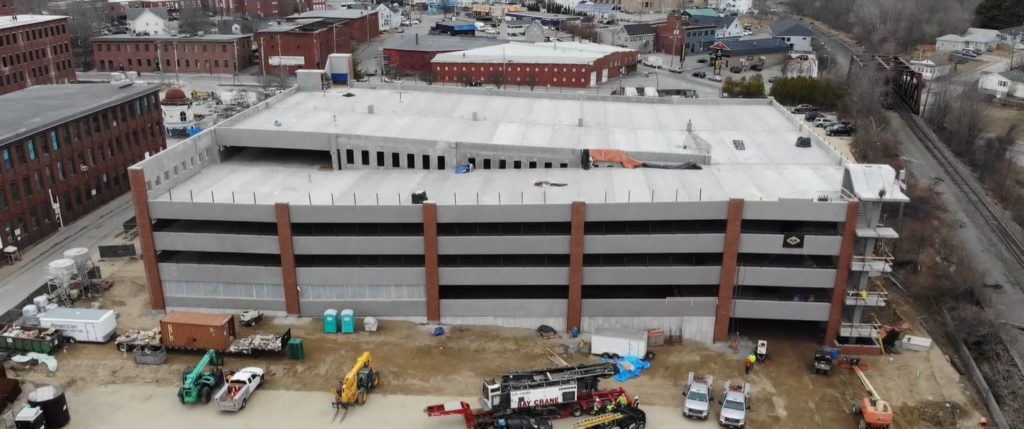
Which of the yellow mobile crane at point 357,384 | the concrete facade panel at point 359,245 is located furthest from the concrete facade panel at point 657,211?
the yellow mobile crane at point 357,384

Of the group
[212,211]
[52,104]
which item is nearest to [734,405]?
[212,211]

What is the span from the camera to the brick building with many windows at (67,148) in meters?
56.3

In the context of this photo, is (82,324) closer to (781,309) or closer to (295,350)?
(295,350)

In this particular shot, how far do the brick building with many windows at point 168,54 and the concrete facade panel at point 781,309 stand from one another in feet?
364

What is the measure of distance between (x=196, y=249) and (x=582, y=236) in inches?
910

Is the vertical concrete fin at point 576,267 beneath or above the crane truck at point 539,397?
above

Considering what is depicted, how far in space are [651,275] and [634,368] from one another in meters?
5.81

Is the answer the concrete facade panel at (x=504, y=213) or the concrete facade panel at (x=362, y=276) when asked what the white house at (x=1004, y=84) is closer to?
the concrete facade panel at (x=504, y=213)

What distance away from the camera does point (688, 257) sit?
45.7m

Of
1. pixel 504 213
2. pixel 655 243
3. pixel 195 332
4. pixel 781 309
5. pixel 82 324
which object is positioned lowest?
pixel 82 324

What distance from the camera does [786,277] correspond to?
4338 centimetres

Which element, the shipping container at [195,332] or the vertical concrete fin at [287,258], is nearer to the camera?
the shipping container at [195,332]

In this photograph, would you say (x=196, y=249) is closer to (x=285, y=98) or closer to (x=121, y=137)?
(x=285, y=98)

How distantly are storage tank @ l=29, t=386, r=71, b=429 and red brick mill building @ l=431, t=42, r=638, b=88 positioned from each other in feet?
298
